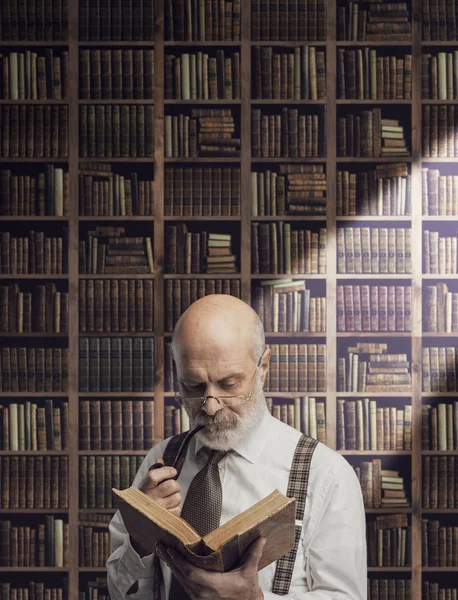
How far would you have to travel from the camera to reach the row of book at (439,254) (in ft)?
13.6

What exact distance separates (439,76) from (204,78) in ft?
4.07

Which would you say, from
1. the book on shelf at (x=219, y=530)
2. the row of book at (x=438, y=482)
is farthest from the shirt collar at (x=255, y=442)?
the row of book at (x=438, y=482)

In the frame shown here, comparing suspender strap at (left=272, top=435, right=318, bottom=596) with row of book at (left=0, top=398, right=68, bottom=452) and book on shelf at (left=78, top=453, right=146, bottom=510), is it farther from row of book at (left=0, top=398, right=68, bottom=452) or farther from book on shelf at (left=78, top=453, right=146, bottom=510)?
row of book at (left=0, top=398, right=68, bottom=452)

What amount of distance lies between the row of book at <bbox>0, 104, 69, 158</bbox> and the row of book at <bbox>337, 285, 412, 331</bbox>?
167cm

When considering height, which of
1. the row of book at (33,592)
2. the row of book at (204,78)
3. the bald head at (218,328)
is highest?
the row of book at (204,78)

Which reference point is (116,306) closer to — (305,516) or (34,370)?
(34,370)

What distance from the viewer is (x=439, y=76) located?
4207 mm

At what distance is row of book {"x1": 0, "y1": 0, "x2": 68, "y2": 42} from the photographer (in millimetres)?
4191

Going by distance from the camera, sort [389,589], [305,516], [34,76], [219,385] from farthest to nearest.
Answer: [34,76], [389,589], [219,385], [305,516]

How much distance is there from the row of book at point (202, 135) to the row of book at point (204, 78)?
0.29 feet

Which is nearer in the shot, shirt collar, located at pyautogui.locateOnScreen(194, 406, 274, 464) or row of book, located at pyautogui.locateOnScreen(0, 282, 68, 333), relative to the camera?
shirt collar, located at pyautogui.locateOnScreen(194, 406, 274, 464)

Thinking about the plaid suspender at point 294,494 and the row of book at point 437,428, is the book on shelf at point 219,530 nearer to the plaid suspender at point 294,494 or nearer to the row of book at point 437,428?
the plaid suspender at point 294,494

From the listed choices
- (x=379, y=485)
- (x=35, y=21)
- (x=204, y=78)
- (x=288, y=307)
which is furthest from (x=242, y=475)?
(x=35, y=21)

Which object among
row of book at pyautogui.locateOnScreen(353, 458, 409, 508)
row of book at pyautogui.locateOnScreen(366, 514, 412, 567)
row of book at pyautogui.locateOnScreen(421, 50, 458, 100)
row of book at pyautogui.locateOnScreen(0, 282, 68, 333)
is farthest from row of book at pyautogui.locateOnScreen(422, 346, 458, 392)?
row of book at pyautogui.locateOnScreen(0, 282, 68, 333)
